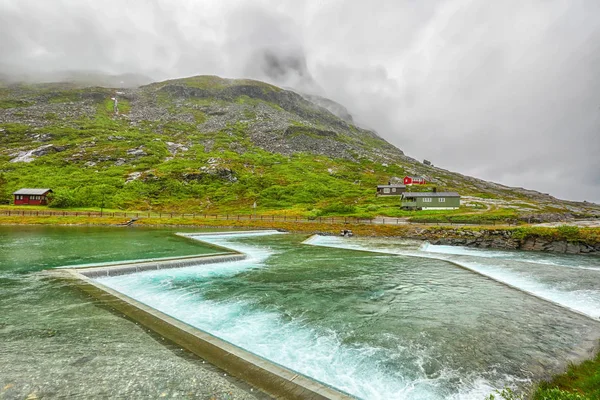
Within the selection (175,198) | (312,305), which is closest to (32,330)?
(312,305)

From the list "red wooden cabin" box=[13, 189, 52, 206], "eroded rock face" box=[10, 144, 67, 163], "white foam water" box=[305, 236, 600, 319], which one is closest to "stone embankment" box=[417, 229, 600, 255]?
"white foam water" box=[305, 236, 600, 319]

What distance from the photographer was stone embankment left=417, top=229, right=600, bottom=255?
4144 centimetres

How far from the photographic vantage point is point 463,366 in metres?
10.7

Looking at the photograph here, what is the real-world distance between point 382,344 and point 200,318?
874 centimetres

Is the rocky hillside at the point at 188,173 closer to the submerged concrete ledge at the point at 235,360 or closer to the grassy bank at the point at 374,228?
the grassy bank at the point at 374,228

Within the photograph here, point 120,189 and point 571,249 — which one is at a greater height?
point 120,189

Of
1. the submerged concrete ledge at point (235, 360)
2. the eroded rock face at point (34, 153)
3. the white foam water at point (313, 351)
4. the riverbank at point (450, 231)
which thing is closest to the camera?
the submerged concrete ledge at point (235, 360)

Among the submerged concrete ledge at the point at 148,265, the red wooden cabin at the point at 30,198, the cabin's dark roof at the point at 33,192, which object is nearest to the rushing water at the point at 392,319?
the submerged concrete ledge at the point at 148,265

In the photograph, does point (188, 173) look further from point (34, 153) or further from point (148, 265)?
point (148, 265)

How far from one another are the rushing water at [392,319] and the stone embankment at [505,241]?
51.5 ft

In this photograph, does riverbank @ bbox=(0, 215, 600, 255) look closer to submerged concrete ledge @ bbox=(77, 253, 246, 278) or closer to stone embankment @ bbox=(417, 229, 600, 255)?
stone embankment @ bbox=(417, 229, 600, 255)

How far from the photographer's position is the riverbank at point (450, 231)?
42.3 meters

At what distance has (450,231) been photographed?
5447cm

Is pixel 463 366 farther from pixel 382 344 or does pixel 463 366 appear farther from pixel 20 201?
pixel 20 201
